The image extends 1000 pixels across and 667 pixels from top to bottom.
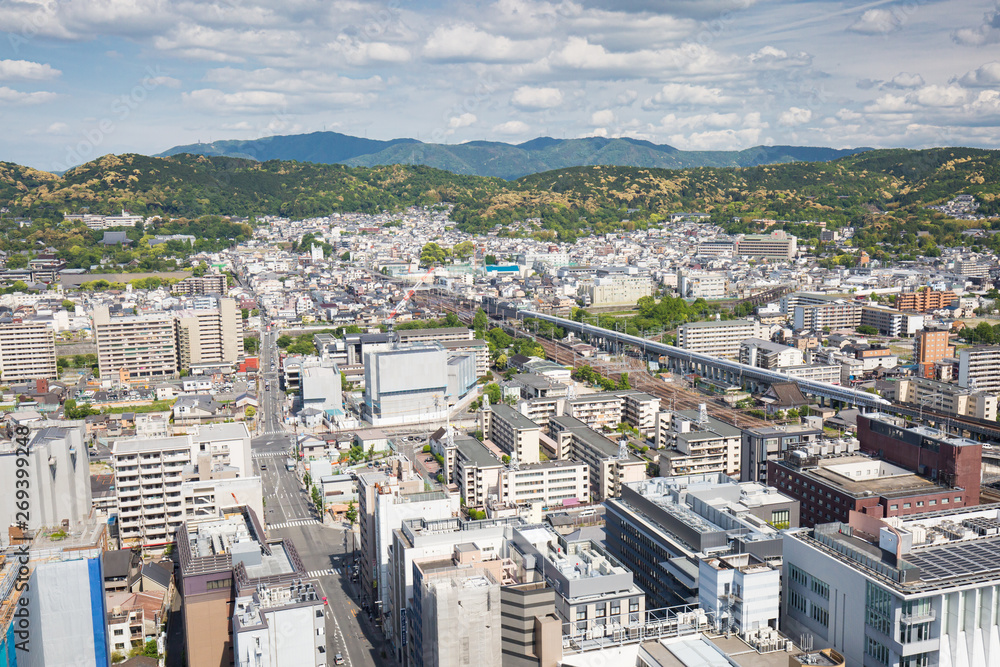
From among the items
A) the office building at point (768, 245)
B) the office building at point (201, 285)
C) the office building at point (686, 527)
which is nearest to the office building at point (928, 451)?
the office building at point (686, 527)

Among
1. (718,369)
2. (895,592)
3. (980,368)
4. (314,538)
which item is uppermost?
(895,592)

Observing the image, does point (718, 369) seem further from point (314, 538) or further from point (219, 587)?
point (219, 587)

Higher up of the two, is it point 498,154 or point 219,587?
point 498,154

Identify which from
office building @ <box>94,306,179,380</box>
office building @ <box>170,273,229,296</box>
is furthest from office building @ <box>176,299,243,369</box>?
office building @ <box>170,273,229,296</box>

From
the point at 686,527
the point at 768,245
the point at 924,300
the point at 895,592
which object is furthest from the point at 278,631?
the point at 768,245

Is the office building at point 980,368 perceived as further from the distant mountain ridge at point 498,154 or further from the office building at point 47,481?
the distant mountain ridge at point 498,154

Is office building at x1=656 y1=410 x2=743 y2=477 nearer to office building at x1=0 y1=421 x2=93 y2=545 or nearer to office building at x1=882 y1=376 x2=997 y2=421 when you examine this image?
office building at x1=882 y1=376 x2=997 y2=421

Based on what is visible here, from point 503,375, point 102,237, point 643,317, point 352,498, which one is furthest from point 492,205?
point 352,498
